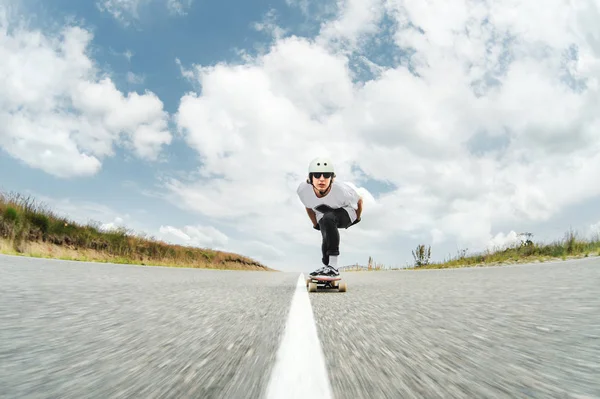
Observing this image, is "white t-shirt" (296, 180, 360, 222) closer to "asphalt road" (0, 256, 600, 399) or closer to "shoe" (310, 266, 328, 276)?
"shoe" (310, 266, 328, 276)

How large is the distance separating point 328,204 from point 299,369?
4386 mm

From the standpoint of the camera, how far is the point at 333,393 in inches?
38.7

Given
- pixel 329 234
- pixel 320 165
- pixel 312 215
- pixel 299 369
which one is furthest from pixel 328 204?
pixel 299 369

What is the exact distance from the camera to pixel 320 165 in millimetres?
5352

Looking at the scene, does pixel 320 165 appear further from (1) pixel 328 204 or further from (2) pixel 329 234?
(2) pixel 329 234

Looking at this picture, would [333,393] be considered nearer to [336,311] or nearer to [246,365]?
[246,365]

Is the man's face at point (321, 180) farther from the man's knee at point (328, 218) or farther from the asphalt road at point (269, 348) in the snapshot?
the asphalt road at point (269, 348)

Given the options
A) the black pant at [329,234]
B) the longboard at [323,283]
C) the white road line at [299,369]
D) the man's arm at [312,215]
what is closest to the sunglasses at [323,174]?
the black pant at [329,234]

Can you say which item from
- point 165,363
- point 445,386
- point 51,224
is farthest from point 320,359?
point 51,224

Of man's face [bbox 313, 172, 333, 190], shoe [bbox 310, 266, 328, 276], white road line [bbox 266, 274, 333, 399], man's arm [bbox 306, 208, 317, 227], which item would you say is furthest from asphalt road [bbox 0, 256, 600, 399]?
man's arm [bbox 306, 208, 317, 227]

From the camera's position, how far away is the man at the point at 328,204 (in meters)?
5.29

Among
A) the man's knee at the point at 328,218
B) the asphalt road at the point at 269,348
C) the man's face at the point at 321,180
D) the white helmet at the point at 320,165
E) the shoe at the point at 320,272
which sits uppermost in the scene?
the white helmet at the point at 320,165

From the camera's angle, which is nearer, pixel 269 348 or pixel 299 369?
pixel 299 369

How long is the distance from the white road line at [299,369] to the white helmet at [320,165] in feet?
11.8
